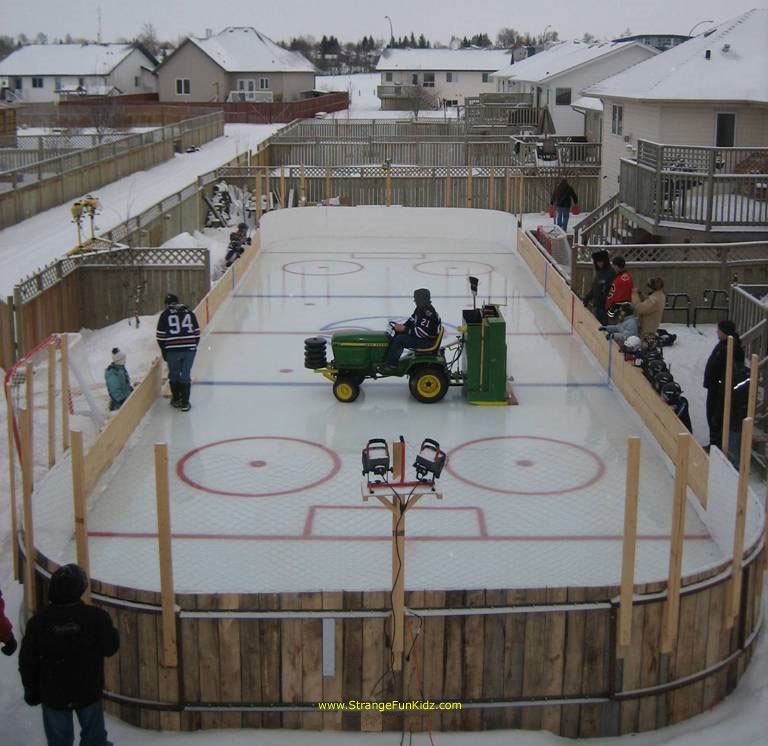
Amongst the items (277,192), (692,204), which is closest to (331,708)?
(692,204)

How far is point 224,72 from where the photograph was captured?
6669 centimetres

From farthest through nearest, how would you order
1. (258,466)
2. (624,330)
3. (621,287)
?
(621,287) → (624,330) → (258,466)

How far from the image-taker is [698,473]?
26.3 feet

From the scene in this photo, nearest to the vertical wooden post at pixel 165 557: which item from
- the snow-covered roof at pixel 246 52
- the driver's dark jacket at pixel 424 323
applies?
the driver's dark jacket at pixel 424 323

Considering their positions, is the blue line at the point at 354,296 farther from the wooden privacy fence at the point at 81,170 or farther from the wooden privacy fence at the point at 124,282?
the wooden privacy fence at the point at 81,170

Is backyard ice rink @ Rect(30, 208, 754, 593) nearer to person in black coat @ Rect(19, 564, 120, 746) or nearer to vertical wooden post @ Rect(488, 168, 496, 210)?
person in black coat @ Rect(19, 564, 120, 746)

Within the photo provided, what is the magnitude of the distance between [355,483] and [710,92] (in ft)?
50.1

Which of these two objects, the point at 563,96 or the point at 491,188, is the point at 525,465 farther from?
the point at 563,96

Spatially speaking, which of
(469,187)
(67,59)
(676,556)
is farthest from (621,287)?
(67,59)

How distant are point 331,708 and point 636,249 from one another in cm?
1174

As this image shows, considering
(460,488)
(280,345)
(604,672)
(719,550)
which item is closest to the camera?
(604,672)

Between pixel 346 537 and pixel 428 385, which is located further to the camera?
pixel 428 385

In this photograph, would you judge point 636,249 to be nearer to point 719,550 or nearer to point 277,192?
point 719,550

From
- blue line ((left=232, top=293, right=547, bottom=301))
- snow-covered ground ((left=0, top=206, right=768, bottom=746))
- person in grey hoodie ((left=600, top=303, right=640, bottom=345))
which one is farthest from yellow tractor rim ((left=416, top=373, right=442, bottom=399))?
blue line ((left=232, top=293, right=547, bottom=301))
